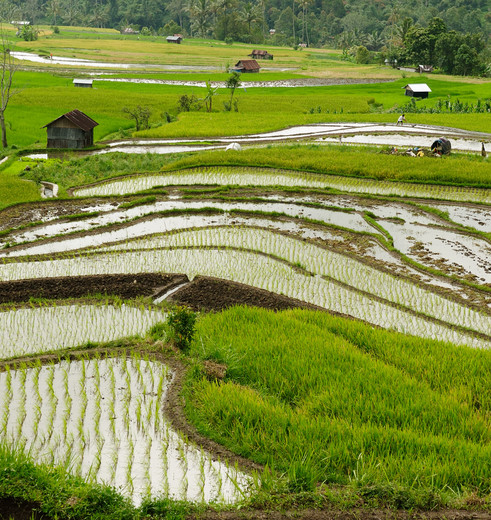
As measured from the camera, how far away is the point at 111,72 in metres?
45.7

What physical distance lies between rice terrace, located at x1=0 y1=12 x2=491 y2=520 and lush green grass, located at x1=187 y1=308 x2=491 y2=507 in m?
0.02

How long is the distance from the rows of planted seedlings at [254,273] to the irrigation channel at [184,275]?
33mm

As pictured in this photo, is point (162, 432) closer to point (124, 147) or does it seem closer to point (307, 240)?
point (307, 240)

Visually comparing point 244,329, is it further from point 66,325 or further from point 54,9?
point 54,9

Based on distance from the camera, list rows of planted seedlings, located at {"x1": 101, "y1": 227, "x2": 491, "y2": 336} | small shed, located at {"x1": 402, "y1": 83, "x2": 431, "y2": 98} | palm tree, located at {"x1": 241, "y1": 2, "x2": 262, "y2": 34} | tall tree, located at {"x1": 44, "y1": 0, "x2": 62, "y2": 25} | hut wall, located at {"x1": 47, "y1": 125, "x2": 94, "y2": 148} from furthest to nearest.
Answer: tall tree, located at {"x1": 44, "y1": 0, "x2": 62, "y2": 25}
palm tree, located at {"x1": 241, "y1": 2, "x2": 262, "y2": 34}
small shed, located at {"x1": 402, "y1": 83, "x2": 431, "y2": 98}
hut wall, located at {"x1": 47, "y1": 125, "x2": 94, "y2": 148}
rows of planted seedlings, located at {"x1": 101, "y1": 227, "x2": 491, "y2": 336}

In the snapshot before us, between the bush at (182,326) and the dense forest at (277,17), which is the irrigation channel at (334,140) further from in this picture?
the dense forest at (277,17)

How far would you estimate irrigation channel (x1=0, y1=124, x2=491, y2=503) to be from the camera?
4863mm

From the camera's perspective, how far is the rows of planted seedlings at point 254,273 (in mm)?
7797

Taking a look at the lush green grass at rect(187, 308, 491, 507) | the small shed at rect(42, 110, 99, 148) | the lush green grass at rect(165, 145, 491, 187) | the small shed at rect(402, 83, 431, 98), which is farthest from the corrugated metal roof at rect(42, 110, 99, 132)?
A: the small shed at rect(402, 83, 431, 98)

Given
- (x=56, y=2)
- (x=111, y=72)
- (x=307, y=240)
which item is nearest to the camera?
(x=307, y=240)

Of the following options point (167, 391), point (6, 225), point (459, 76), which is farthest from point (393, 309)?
point (459, 76)

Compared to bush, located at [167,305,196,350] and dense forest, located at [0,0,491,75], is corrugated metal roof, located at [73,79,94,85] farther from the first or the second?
dense forest, located at [0,0,491,75]

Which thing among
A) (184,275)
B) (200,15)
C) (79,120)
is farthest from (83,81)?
(200,15)

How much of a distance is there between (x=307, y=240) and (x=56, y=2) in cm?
8965
